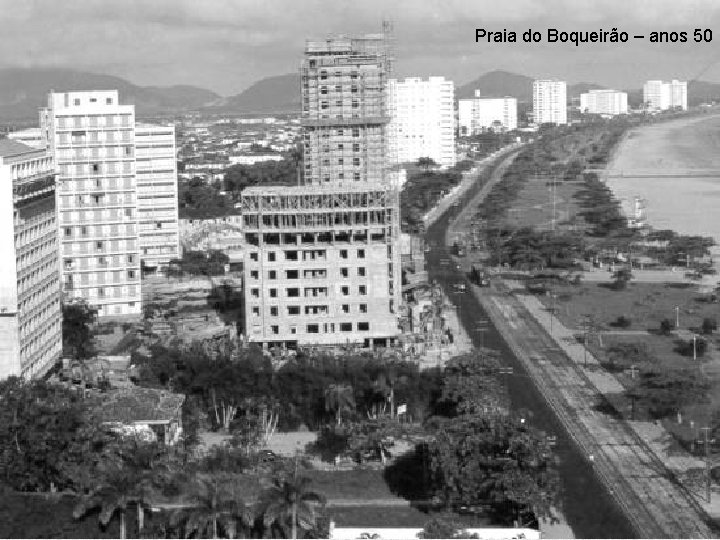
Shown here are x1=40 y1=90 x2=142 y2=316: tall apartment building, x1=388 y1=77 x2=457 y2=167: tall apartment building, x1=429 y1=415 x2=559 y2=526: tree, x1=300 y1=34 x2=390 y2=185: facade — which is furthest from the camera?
x1=388 y1=77 x2=457 y2=167: tall apartment building

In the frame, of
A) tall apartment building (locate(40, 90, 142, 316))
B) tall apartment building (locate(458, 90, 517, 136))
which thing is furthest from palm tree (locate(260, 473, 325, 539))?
tall apartment building (locate(458, 90, 517, 136))

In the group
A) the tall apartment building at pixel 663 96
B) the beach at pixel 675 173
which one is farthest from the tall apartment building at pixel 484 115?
the beach at pixel 675 173

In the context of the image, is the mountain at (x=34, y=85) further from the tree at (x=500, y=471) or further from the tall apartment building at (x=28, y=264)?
the tree at (x=500, y=471)

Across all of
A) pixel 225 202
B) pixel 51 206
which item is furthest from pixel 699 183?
pixel 51 206

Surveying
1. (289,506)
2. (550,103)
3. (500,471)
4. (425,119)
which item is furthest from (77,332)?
(550,103)

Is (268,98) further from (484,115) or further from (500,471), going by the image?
(500,471)

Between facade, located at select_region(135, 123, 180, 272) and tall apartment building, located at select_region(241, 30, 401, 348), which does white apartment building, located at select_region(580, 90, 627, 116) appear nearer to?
facade, located at select_region(135, 123, 180, 272)

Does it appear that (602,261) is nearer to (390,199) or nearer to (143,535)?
(390,199)
